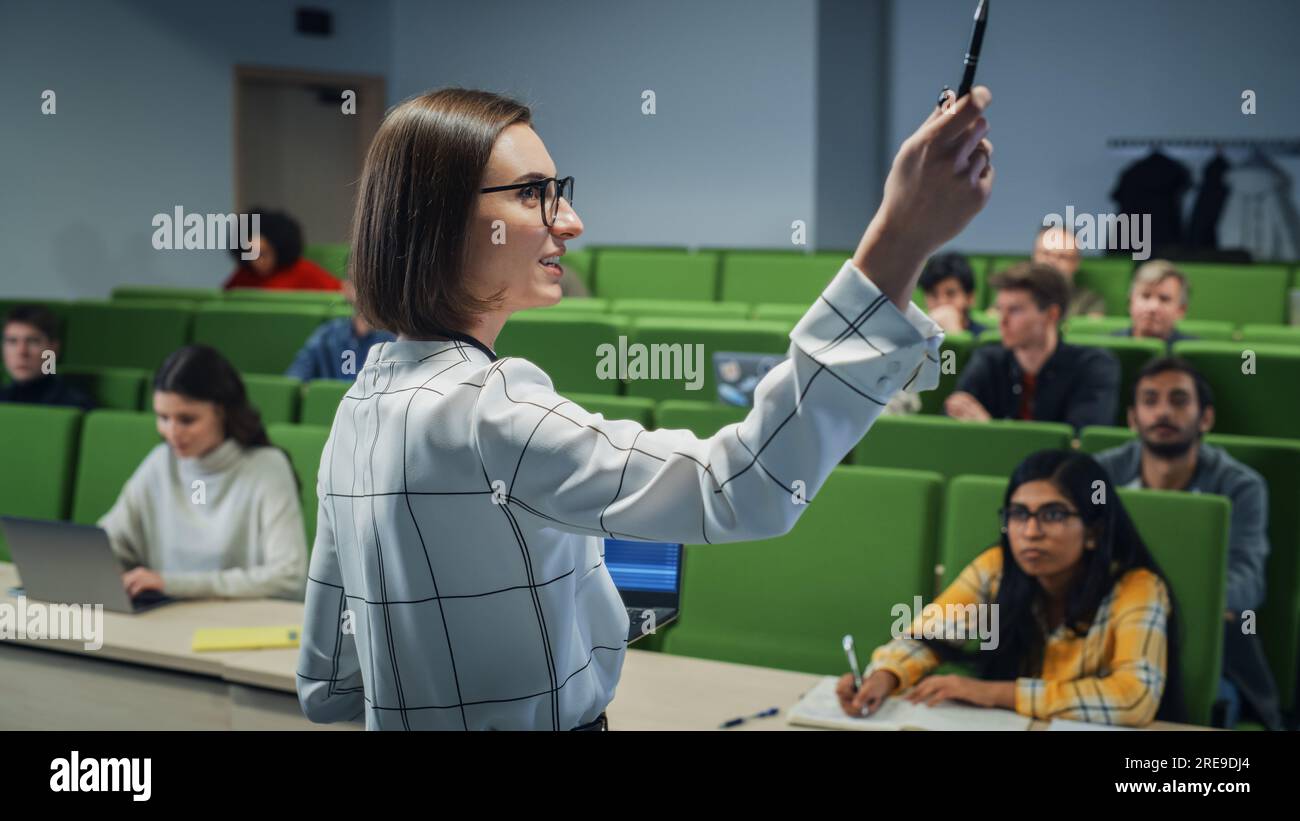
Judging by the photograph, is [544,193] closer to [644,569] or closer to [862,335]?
[862,335]

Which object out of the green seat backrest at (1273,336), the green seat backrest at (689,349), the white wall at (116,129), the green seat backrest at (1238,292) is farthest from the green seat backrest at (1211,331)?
the white wall at (116,129)

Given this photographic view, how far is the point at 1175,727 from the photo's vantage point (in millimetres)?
1957

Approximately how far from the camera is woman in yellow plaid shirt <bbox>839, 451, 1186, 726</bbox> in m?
2.01

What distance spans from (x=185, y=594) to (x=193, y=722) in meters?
0.46

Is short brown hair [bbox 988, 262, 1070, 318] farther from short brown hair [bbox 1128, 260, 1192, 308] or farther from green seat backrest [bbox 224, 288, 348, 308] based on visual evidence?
green seat backrest [bbox 224, 288, 348, 308]

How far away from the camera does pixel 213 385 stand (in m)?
2.85

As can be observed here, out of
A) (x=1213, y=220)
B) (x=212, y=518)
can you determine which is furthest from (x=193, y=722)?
(x=1213, y=220)

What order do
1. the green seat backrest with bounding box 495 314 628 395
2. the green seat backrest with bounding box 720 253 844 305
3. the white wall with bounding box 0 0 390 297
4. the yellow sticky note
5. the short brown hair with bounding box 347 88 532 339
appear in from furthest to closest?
the white wall with bounding box 0 0 390 297, the green seat backrest with bounding box 720 253 844 305, the green seat backrest with bounding box 495 314 628 395, the yellow sticky note, the short brown hair with bounding box 347 88 532 339

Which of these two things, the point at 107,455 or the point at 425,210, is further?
the point at 107,455

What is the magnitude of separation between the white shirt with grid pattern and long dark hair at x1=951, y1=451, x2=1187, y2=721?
1.41 m

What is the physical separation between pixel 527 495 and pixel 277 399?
118 inches

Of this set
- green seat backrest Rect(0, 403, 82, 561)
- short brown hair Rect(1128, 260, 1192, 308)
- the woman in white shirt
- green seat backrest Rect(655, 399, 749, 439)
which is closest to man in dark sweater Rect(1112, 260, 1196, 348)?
short brown hair Rect(1128, 260, 1192, 308)

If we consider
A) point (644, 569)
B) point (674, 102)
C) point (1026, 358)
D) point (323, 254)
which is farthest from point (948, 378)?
point (323, 254)
